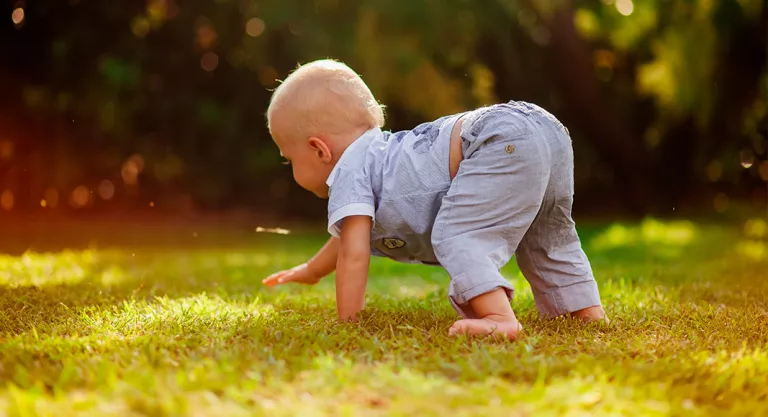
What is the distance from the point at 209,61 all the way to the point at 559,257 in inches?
377

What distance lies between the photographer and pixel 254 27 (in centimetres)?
1074

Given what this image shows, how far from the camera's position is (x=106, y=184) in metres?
10.9

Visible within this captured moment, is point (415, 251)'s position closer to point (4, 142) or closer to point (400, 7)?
point (400, 7)

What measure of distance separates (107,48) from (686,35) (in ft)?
24.6

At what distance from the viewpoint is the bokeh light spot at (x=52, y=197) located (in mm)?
10102

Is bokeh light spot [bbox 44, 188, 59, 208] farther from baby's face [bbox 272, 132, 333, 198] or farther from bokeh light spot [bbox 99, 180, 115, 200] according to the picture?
baby's face [bbox 272, 132, 333, 198]

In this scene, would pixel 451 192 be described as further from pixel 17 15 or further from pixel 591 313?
pixel 17 15

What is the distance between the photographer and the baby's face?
97.2 inches

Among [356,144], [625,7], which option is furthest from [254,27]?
[356,144]

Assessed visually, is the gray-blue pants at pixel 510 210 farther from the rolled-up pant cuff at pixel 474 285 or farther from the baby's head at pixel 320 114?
the baby's head at pixel 320 114

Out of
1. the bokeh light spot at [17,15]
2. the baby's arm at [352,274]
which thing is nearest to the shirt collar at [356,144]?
the baby's arm at [352,274]

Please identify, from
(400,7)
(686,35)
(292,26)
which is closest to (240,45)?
(292,26)

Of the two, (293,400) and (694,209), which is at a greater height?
(293,400)

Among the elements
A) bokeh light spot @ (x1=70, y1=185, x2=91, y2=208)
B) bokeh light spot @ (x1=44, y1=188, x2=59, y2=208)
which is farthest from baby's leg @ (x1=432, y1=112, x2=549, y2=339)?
bokeh light spot @ (x1=70, y1=185, x2=91, y2=208)
